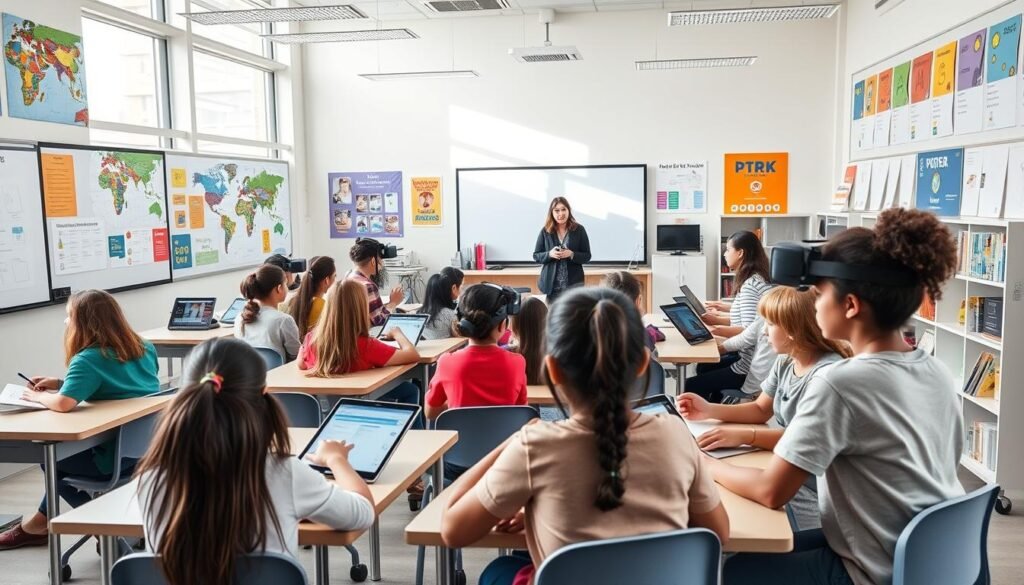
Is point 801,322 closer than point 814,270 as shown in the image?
No

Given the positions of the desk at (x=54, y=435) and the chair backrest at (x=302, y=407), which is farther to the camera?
the chair backrest at (x=302, y=407)

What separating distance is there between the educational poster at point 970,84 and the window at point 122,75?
19.1 feet

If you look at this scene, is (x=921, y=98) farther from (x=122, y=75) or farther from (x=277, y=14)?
(x=122, y=75)

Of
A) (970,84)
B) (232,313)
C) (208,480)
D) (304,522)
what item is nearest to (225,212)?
(232,313)

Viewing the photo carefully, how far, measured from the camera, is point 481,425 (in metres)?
3.01

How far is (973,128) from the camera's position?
16.4ft

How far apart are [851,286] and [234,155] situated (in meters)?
6.92

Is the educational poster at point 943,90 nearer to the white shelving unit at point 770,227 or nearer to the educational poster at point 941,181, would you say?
the educational poster at point 941,181

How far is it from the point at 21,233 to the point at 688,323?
3974 millimetres

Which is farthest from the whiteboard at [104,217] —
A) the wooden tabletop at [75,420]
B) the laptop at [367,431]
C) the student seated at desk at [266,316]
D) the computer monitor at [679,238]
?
the computer monitor at [679,238]

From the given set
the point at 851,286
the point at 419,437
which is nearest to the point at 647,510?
the point at 851,286

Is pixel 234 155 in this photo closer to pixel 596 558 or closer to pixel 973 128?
pixel 973 128

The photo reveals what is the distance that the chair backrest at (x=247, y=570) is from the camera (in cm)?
167

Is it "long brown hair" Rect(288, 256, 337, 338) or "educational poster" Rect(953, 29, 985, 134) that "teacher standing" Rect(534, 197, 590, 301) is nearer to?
"long brown hair" Rect(288, 256, 337, 338)
